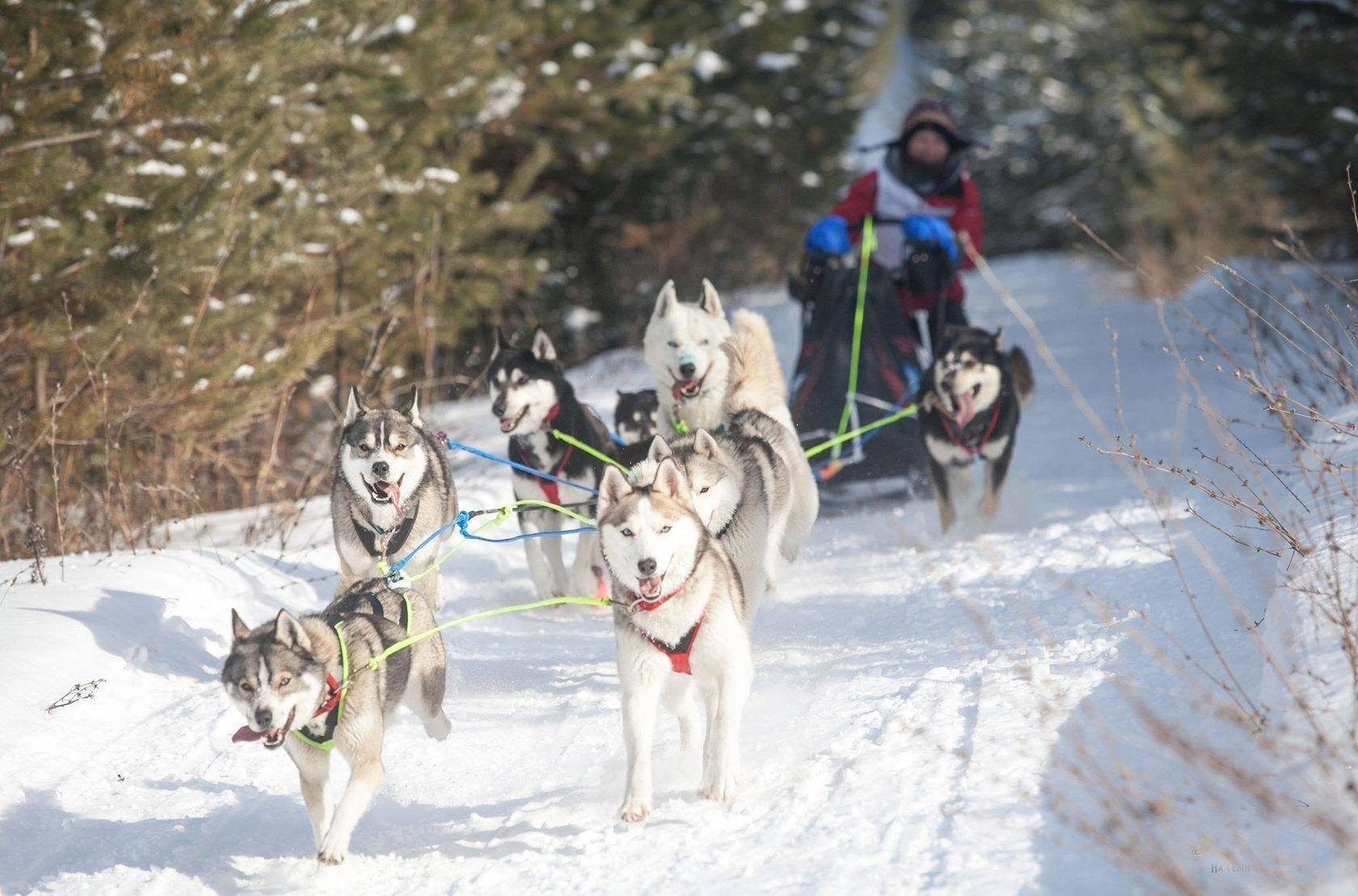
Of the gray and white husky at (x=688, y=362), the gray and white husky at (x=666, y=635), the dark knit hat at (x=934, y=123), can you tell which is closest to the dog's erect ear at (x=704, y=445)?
the gray and white husky at (x=666, y=635)

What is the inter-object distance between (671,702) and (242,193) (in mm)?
3645

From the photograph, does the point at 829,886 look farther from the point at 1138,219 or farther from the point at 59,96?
the point at 1138,219

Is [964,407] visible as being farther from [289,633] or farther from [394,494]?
[289,633]

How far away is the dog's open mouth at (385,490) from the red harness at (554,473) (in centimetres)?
80

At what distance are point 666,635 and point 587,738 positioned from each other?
72 centimetres

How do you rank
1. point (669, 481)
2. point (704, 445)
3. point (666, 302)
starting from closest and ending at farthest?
1. point (669, 481)
2. point (704, 445)
3. point (666, 302)

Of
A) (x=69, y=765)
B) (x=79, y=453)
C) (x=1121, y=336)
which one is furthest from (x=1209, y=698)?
(x=1121, y=336)

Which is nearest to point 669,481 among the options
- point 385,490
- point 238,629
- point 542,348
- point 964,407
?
point 238,629

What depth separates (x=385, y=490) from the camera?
4.13 meters

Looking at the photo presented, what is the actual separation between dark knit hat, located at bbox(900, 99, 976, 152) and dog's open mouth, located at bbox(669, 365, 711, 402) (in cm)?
289

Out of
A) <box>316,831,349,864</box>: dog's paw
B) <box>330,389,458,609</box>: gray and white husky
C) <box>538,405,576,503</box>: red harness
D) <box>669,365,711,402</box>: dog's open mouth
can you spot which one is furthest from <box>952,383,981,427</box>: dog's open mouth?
<box>316,831,349,864</box>: dog's paw

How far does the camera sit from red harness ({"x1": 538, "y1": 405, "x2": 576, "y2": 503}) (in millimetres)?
4883

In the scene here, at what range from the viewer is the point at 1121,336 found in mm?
11648

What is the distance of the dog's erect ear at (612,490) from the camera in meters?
3.17
